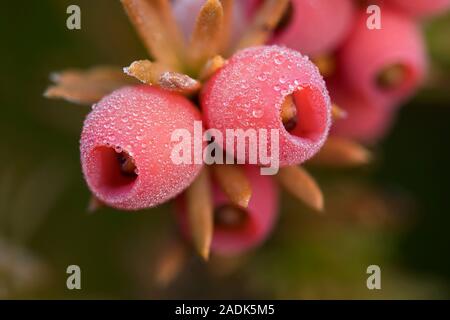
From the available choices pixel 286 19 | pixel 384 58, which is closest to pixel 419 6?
pixel 384 58

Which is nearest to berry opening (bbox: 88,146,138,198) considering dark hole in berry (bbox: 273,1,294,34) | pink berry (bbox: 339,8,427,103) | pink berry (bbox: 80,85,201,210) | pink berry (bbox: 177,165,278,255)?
A: pink berry (bbox: 80,85,201,210)

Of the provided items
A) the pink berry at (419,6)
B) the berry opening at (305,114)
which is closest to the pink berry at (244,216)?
the berry opening at (305,114)

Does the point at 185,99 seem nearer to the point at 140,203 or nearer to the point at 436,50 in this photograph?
the point at 140,203

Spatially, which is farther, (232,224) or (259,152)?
(232,224)

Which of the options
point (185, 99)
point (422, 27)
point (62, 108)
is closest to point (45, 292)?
point (62, 108)

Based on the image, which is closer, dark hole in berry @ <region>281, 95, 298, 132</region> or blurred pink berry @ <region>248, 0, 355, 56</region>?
dark hole in berry @ <region>281, 95, 298, 132</region>

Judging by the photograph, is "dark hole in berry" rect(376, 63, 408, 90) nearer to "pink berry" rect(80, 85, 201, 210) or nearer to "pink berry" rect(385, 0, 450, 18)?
"pink berry" rect(385, 0, 450, 18)
